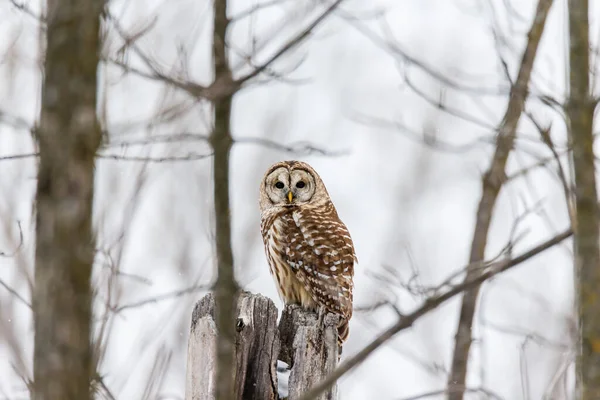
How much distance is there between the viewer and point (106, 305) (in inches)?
129

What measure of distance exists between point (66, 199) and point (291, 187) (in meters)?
4.82

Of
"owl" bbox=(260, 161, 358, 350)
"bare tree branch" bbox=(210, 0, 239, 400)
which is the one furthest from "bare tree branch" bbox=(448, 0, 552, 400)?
"bare tree branch" bbox=(210, 0, 239, 400)

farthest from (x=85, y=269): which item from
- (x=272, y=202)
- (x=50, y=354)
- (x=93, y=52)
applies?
(x=272, y=202)

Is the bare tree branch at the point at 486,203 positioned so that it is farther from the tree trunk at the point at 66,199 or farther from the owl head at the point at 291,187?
the tree trunk at the point at 66,199

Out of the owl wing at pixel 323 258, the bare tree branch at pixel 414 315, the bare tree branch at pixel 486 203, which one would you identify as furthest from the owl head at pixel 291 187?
the bare tree branch at pixel 414 315

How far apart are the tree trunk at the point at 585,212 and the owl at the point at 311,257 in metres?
2.74

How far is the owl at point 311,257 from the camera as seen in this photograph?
5773 mm

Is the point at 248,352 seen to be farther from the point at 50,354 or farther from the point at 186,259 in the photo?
the point at 186,259

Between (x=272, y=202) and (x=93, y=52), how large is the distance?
15.8ft

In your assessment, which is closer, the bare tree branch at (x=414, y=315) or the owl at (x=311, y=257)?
the bare tree branch at (x=414, y=315)

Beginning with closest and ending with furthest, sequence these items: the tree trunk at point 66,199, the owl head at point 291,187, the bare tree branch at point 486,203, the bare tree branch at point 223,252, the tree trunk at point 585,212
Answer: the tree trunk at point 66,199 → the bare tree branch at point 223,252 → the tree trunk at point 585,212 → the bare tree branch at point 486,203 → the owl head at point 291,187

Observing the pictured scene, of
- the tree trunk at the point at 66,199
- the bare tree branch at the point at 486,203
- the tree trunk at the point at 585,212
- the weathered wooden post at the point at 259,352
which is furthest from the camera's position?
the bare tree branch at the point at 486,203

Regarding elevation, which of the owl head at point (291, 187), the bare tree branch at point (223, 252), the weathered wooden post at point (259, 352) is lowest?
the weathered wooden post at point (259, 352)

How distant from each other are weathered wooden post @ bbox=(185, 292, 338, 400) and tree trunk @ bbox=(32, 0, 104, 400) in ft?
5.13
